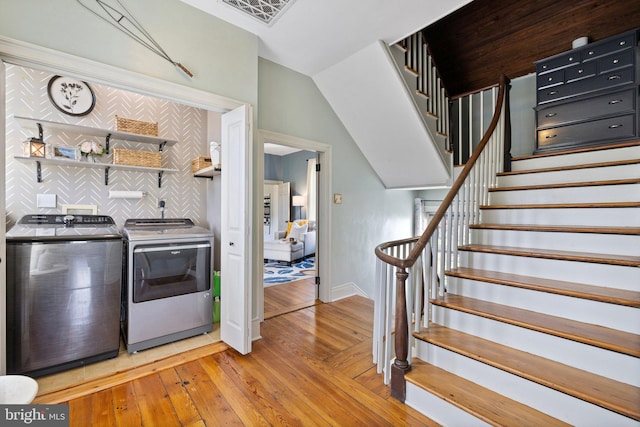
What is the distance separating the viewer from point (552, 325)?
1699 mm

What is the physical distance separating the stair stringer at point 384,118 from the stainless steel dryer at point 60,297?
288cm

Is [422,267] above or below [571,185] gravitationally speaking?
below

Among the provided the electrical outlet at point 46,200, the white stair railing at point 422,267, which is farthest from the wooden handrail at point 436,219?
the electrical outlet at point 46,200

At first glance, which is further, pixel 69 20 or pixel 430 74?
pixel 430 74

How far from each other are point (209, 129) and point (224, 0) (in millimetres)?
1685

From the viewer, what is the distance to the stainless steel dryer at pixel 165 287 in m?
2.39

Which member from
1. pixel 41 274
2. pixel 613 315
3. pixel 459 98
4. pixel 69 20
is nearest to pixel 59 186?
pixel 41 274

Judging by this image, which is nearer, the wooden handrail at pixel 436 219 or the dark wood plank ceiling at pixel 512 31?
the wooden handrail at pixel 436 219

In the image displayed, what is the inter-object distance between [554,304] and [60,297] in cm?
349

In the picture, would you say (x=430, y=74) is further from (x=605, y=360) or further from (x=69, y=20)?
(x=69, y=20)

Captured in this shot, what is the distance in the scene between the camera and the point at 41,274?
200 centimetres

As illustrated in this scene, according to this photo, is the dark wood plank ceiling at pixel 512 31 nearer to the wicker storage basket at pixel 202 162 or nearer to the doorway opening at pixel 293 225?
the doorway opening at pixel 293 225

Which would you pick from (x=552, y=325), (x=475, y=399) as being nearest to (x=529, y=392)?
(x=475, y=399)

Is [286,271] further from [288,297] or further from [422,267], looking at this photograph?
[422,267]
